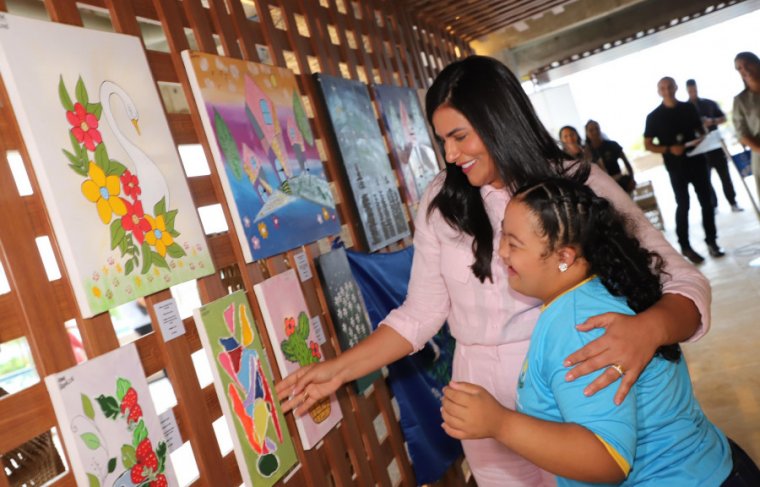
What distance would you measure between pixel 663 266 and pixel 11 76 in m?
1.34

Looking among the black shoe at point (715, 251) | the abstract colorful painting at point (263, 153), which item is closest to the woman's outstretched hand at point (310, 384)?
the abstract colorful painting at point (263, 153)

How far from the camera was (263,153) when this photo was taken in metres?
2.25

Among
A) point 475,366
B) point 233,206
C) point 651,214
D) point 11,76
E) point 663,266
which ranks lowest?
→ point 651,214

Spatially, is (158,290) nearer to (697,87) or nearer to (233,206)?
(233,206)

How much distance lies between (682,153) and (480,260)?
516 centimetres

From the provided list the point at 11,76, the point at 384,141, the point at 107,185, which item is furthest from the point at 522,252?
the point at 384,141

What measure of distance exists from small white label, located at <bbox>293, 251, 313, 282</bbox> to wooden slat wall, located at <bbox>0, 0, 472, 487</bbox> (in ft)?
0.08

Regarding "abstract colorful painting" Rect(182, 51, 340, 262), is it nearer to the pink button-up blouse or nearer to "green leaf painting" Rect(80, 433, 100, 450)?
the pink button-up blouse

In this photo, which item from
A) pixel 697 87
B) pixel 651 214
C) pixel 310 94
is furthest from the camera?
pixel 651 214

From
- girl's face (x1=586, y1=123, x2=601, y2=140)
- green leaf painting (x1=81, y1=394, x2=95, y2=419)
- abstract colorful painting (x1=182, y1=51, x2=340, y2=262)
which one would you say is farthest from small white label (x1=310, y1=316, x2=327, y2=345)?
girl's face (x1=586, y1=123, x2=601, y2=140)

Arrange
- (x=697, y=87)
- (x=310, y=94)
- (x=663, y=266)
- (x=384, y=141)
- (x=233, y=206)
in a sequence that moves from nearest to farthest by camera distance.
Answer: (x=663, y=266)
(x=233, y=206)
(x=310, y=94)
(x=384, y=141)
(x=697, y=87)

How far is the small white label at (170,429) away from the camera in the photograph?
159 cm

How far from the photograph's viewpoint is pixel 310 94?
284cm

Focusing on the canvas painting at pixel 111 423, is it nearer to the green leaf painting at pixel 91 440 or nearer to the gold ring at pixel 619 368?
the green leaf painting at pixel 91 440
